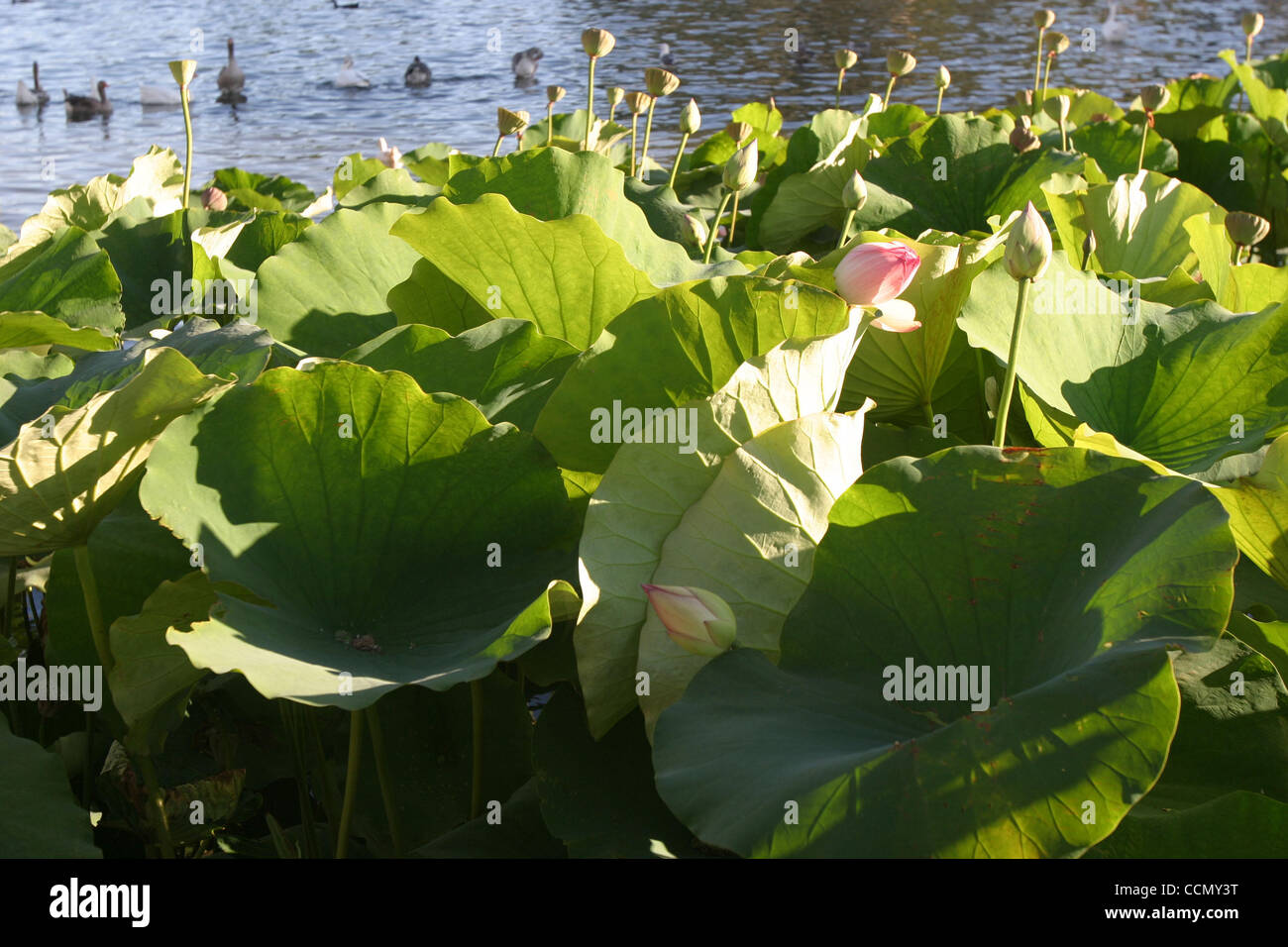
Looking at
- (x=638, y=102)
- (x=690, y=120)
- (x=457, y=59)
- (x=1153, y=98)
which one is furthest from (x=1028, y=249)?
(x=457, y=59)

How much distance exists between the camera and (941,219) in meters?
2.22

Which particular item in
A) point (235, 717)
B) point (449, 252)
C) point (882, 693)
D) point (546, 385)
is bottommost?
point (235, 717)

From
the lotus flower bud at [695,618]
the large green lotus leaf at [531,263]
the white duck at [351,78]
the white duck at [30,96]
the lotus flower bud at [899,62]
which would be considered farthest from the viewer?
the white duck at [30,96]

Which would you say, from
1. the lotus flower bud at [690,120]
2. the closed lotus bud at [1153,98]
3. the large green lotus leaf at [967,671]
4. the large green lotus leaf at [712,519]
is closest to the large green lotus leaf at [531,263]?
the large green lotus leaf at [712,519]

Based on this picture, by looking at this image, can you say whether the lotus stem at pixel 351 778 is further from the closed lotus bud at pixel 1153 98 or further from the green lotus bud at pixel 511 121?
the closed lotus bud at pixel 1153 98

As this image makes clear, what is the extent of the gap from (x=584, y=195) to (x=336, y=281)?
0.31 metres

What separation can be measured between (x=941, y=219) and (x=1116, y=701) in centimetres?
167

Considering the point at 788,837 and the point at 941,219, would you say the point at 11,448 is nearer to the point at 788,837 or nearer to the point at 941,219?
the point at 788,837

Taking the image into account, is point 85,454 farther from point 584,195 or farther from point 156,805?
point 584,195

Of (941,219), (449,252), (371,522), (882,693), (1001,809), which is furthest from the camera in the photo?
(941,219)

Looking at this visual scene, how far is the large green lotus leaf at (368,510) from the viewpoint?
92 centimetres

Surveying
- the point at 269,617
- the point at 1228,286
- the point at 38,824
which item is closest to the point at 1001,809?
the point at 269,617

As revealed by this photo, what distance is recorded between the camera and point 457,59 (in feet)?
42.9

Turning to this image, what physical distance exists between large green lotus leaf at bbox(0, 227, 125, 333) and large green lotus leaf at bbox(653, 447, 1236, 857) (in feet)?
3.23
